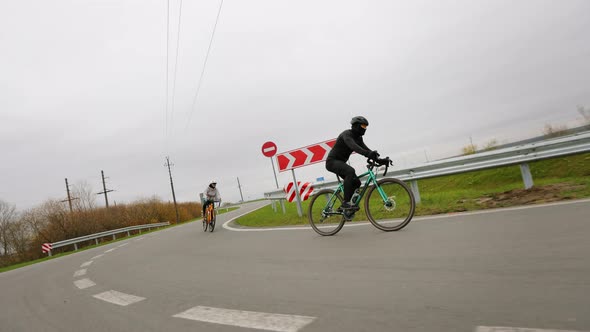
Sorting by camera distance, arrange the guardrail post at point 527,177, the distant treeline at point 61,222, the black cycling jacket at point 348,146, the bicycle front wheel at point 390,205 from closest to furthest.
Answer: the bicycle front wheel at point 390,205 → the black cycling jacket at point 348,146 → the guardrail post at point 527,177 → the distant treeline at point 61,222

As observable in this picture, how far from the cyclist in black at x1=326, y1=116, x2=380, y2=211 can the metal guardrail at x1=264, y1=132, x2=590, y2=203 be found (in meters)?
1.45

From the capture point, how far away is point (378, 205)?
592 cm

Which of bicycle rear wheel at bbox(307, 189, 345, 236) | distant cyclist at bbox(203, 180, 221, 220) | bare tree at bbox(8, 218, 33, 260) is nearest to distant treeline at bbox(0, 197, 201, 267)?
A: bare tree at bbox(8, 218, 33, 260)

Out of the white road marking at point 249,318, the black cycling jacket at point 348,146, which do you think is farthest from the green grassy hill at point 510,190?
the white road marking at point 249,318

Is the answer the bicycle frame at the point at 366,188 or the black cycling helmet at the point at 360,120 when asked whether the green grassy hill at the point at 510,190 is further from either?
the black cycling helmet at the point at 360,120

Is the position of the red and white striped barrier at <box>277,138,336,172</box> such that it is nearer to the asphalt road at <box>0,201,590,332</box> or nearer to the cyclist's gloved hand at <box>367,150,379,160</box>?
the cyclist's gloved hand at <box>367,150,379,160</box>

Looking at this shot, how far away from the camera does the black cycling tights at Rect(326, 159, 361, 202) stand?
6.16 metres

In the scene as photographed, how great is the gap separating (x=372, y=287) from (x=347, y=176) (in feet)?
11.0

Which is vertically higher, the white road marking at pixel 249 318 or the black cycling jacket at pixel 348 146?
the black cycling jacket at pixel 348 146

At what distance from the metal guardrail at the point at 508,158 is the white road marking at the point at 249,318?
5214mm

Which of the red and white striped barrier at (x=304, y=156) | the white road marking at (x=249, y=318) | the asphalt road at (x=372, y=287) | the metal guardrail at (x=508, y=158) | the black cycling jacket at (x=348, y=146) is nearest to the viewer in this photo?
the asphalt road at (x=372, y=287)

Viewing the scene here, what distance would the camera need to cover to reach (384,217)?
5973 millimetres

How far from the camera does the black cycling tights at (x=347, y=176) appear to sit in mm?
6160

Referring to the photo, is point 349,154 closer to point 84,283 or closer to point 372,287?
point 372,287
